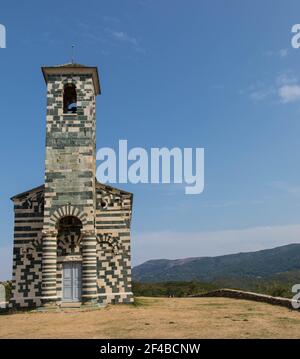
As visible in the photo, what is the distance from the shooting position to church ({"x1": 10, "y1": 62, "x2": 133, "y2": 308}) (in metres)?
23.2

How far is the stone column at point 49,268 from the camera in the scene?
22312mm

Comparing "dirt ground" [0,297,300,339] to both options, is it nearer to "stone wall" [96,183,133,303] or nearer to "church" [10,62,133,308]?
"church" [10,62,133,308]

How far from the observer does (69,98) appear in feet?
88.9

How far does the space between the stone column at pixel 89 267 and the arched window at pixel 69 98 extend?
7.74 m

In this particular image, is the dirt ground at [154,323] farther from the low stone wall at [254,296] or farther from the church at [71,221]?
the church at [71,221]

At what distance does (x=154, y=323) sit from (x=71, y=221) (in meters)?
9.63

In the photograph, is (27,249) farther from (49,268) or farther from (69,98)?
(69,98)

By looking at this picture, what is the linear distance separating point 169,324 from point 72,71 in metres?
16.1

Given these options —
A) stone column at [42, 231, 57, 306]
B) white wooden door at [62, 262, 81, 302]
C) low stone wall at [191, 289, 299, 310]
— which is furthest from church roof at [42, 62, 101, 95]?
low stone wall at [191, 289, 299, 310]

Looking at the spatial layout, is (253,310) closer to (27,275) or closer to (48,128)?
(27,275)

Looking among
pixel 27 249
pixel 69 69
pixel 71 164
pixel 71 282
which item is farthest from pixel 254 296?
pixel 69 69

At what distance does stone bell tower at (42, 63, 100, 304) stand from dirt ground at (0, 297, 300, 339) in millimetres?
2400

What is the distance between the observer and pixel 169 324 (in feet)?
52.3
